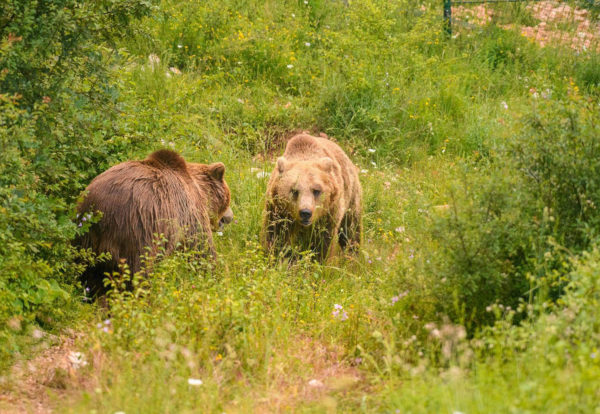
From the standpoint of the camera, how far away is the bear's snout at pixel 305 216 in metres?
6.84

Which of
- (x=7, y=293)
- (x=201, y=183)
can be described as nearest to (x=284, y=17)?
(x=201, y=183)

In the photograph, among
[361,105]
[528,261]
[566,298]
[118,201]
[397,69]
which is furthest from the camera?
[397,69]

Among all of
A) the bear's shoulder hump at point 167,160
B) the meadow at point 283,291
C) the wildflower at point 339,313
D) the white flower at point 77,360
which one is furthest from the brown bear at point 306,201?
the white flower at point 77,360

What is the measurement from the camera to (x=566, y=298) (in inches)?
153

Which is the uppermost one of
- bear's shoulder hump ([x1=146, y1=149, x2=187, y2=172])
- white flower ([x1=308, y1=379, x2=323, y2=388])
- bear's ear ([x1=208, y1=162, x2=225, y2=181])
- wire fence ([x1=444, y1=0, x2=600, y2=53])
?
wire fence ([x1=444, y1=0, x2=600, y2=53])

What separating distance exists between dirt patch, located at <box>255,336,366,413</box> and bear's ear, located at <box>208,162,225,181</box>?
2.48 meters

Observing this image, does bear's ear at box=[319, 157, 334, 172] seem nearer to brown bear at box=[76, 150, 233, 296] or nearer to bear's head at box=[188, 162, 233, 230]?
bear's head at box=[188, 162, 233, 230]

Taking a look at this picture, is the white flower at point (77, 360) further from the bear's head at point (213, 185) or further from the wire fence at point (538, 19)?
the wire fence at point (538, 19)

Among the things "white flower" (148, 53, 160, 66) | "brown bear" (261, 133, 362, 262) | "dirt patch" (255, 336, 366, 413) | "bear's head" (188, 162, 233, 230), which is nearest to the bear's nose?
"brown bear" (261, 133, 362, 262)

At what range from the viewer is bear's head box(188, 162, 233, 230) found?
22.9 ft

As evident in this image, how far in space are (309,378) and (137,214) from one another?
204cm

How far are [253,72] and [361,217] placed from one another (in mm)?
3795

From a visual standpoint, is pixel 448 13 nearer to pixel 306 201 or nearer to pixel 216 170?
pixel 306 201

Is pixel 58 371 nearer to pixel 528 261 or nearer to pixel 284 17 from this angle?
pixel 528 261
